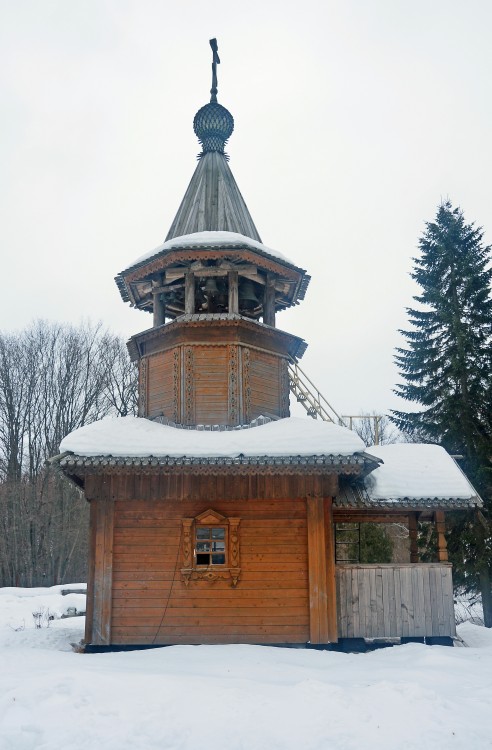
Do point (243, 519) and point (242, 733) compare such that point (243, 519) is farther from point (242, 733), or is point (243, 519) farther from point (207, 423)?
point (242, 733)

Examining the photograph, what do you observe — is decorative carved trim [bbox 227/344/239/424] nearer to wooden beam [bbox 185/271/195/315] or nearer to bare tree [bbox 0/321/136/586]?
wooden beam [bbox 185/271/195/315]

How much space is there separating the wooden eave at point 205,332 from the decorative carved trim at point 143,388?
1.03 feet

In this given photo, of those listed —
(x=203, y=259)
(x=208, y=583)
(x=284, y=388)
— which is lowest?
(x=208, y=583)

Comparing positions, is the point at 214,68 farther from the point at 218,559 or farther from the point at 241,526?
the point at 218,559

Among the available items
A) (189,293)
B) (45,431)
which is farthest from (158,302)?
(45,431)

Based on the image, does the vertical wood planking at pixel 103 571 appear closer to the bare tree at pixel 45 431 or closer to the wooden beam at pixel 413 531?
the wooden beam at pixel 413 531

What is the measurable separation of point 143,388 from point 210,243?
11.7ft

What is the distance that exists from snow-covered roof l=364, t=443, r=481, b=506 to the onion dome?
30.7ft

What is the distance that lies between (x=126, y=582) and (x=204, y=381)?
4.28 meters

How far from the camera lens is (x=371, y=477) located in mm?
13250

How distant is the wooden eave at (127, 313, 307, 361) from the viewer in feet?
45.2

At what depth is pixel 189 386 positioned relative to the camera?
1375 centimetres

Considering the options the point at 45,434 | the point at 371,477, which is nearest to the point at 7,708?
the point at 371,477

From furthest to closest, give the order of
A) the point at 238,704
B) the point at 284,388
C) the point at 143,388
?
the point at 143,388 → the point at 284,388 → the point at 238,704
